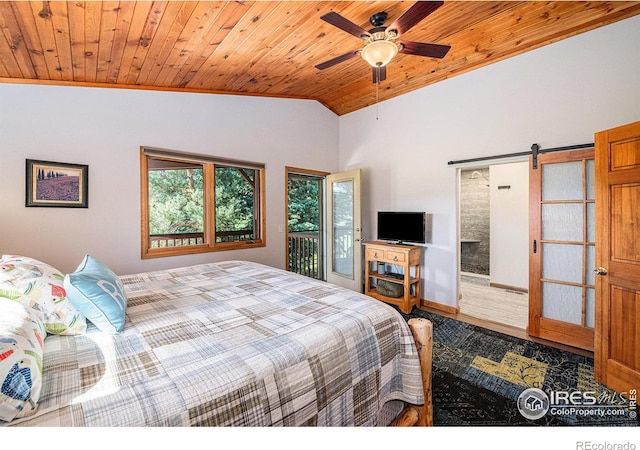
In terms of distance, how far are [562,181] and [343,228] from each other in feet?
9.23

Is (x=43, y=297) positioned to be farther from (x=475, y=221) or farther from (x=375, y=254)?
(x=475, y=221)

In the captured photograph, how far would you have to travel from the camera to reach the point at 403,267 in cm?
388

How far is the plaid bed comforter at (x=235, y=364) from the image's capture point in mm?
833

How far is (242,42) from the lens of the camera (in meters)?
2.45

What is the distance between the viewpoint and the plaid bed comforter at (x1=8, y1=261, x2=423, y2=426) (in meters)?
0.83

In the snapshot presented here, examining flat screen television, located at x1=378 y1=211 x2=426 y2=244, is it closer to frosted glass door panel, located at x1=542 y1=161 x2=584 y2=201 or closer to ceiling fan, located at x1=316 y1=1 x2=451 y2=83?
frosted glass door panel, located at x1=542 y1=161 x2=584 y2=201

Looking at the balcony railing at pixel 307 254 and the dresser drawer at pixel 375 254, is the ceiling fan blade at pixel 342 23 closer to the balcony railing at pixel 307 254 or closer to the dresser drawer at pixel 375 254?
the dresser drawer at pixel 375 254

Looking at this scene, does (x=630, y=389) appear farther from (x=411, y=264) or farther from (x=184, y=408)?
(x=184, y=408)

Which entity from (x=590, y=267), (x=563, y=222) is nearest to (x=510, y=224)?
(x=563, y=222)

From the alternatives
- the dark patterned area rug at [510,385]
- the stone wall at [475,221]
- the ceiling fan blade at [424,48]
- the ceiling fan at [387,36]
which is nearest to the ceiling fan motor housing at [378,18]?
the ceiling fan at [387,36]

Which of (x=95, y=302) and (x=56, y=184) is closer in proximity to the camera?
(x=95, y=302)
